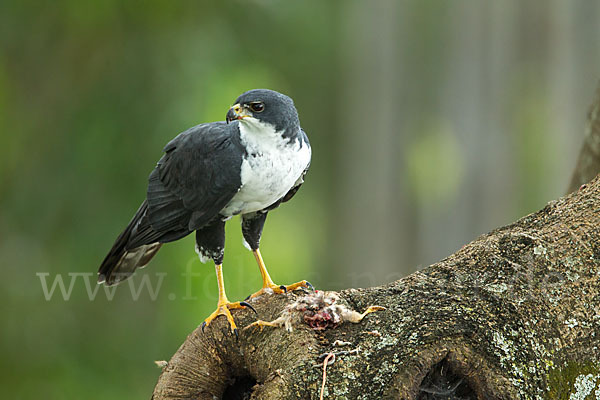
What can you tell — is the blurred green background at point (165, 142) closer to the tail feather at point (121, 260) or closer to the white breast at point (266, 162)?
the tail feather at point (121, 260)

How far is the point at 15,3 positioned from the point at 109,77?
1034 millimetres

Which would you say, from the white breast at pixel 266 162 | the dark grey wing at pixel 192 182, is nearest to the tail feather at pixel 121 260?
the dark grey wing at pixel 192 182

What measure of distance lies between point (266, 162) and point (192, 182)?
374 millimetres

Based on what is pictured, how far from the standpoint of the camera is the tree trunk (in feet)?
6.43

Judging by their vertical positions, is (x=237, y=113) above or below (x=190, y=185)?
above

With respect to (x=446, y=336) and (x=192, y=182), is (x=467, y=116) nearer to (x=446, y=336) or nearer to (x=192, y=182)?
(x=192, y=182)

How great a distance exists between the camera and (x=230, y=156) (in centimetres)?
283

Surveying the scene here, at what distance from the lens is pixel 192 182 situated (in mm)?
2924

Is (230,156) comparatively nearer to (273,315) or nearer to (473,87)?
(273,315)

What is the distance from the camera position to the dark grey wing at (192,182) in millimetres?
2830

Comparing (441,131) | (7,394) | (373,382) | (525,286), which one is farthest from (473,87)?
(7,394)

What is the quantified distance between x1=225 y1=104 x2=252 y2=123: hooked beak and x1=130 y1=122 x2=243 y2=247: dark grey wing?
159 millimetres

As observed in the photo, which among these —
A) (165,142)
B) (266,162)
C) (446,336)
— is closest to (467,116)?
(165,142)

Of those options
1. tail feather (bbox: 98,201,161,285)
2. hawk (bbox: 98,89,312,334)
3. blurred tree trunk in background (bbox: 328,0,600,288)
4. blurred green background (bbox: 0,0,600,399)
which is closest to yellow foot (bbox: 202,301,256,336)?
hawk (bbox: 98,89,312,334)
